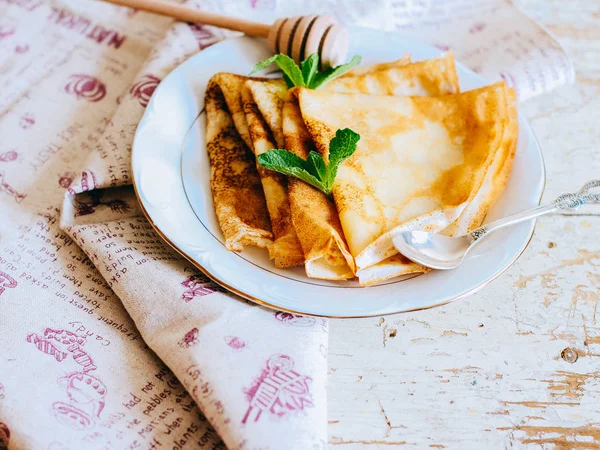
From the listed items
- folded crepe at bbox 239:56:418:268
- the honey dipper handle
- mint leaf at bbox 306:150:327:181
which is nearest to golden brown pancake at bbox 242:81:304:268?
folded crepe at bbox 239:56:418:268

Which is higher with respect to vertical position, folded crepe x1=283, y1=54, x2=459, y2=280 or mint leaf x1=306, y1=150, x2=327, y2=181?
mint leaf x1=306, y1=150, x2=327, y2=181

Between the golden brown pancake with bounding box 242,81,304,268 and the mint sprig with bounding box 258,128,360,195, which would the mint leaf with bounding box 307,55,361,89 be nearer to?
the golden brown pancake with bounding box 242,81,304,268

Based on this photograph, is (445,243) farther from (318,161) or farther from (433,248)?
(318,161)

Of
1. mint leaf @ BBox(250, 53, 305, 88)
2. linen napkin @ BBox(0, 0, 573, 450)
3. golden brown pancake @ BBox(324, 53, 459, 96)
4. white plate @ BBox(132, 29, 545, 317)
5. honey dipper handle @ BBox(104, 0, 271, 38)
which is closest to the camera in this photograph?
linen napkin @ BBox(0, 0, 573, 450)

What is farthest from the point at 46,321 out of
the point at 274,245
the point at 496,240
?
the point at 496,240

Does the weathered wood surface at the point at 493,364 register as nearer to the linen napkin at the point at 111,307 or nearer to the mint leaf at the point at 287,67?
the linen napkin at the point at 111,307

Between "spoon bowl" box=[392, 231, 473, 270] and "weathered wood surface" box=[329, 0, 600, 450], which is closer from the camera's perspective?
"weathered wood surface" box=[329, 0, 600, 450]

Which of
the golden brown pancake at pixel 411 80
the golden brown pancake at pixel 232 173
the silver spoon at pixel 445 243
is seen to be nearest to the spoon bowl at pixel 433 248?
the silver spoon at pixel 445 243
